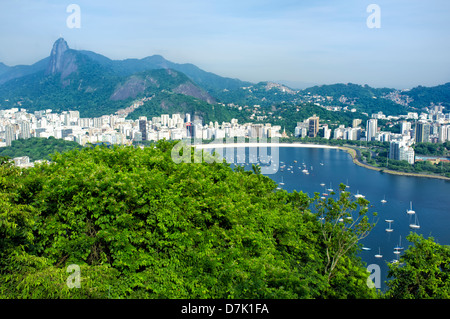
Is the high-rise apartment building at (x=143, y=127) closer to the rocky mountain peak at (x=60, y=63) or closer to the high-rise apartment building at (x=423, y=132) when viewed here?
the high-rise apartment building at (x=423, y=132)

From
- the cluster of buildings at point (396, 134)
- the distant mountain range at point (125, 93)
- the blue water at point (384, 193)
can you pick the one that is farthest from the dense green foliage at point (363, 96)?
the blue water at point (384, 193)

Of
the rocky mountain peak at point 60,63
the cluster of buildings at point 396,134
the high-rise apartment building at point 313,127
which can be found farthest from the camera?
the rocky mountain peak at point 60,63

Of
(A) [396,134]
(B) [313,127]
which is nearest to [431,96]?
(A) [396,134]

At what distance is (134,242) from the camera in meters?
1.69

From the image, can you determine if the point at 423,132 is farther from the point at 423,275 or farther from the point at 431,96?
the point at 431,96

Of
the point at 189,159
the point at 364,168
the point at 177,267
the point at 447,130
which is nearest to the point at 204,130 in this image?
the point at 364,168

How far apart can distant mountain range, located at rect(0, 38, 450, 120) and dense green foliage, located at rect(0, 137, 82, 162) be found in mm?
14483

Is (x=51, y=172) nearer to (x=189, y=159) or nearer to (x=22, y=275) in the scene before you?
(x=22, y=275)

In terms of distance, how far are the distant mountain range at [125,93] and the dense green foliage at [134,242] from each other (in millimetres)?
26350

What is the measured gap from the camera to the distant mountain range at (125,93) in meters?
31.9

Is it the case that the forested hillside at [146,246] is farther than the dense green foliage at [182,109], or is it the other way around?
the dense green foliage at [182,109]

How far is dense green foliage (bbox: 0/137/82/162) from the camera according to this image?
43.6ft

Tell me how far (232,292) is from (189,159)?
166cm

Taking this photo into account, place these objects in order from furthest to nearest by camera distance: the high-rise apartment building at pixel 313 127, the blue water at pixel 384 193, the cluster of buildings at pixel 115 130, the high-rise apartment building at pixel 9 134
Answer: the high-rise apartment building at pixel 313 127 → the cluster of buildings at pixel 115 130 → the high-rise apartment building at pixel 9 134 → the blue water at pixel 384 193
